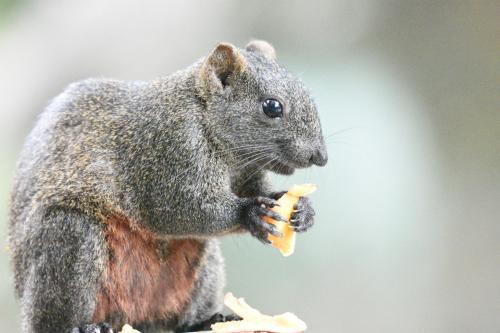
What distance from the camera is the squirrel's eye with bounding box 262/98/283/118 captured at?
12.1 ft

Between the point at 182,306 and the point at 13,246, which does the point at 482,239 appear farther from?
the point at 13,246

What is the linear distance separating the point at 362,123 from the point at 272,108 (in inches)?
128

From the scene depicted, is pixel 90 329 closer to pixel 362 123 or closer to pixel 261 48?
pixel 261 48

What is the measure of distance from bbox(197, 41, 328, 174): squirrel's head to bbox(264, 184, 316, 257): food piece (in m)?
0.13

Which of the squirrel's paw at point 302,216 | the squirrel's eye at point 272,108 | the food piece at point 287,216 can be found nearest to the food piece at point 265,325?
the food piece at point 287,216

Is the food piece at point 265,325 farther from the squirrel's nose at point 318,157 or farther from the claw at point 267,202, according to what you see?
the squirrel's nose at point 318,157

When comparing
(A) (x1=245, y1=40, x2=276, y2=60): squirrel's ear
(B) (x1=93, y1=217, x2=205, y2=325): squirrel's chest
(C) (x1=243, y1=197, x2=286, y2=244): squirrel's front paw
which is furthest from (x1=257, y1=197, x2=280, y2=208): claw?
(A) (x1=245, y1=40, x2=276, y2=60): squirrel's ear

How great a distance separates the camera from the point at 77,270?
3.53m

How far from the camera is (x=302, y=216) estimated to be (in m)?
3.64

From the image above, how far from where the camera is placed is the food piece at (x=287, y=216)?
11.7 ft

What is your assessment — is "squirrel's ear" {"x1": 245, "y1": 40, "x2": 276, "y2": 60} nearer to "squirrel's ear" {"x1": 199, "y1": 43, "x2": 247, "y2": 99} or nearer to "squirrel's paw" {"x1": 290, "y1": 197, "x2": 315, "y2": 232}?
"squirrel's ear" {"x1": 199, "y1": 43, "x2": 247, "y2": 99}

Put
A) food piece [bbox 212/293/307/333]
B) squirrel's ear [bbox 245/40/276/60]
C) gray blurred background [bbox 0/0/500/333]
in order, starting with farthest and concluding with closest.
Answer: gray blurred background [bbox 0/0/500/333], squirrel's ear [bbox 245/40/276/60], food piece [bbox 212/293/307/333]

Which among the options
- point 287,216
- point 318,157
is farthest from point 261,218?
point 318,157

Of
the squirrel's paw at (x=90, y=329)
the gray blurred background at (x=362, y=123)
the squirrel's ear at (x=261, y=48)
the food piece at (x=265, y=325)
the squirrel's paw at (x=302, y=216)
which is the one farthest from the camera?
the gray blurred background at (x=362, y=123)
